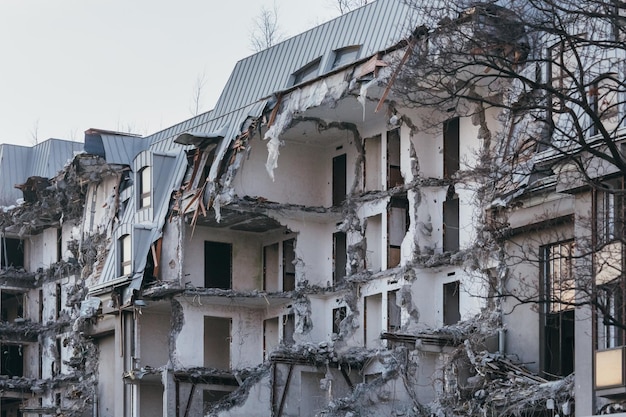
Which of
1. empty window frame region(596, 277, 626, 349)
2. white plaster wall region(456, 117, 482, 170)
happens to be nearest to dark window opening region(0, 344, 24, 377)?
white plaster wall region(456, 117, 482, 170)

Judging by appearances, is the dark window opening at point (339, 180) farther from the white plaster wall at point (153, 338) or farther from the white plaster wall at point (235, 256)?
the white plaster wall at point (153, 338)

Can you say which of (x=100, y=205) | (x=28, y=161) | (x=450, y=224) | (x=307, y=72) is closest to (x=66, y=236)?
(x=100, y=205)

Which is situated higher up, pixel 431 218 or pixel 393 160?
pixel 393 160

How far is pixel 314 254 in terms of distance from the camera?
50.6 m

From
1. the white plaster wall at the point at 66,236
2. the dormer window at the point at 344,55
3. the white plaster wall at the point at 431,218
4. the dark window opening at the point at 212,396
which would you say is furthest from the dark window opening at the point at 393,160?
the white plaster wall at the point at 66,236

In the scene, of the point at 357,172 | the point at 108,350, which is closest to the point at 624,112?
→ the point at 357,172

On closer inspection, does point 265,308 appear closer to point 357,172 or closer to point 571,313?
point 357,172

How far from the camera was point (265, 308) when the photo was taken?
52.3 metres

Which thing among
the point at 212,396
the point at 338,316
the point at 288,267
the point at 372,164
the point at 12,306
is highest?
the point at 372,164

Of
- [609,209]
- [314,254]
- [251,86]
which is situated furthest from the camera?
[251,86]

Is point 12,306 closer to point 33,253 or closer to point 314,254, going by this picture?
point 33,253

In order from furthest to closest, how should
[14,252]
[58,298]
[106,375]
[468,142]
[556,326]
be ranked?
[14,252], [58,298], [106,375], [468,142], [556,326]

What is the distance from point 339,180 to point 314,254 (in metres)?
2.61

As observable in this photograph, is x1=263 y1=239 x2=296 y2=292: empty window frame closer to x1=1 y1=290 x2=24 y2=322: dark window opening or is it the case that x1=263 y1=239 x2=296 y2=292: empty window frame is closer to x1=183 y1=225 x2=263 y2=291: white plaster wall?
x1=183 y1=225 x2=263 y2=291: white plaster wall
